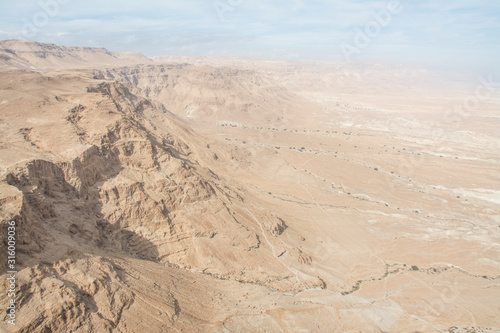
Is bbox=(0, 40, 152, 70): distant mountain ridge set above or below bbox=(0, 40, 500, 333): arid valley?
above

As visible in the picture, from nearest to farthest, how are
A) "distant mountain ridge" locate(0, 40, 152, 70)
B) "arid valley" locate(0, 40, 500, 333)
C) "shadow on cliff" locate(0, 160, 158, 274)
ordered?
"shadow on cliff" locate(0, 160, 158, 274)
"arid valley" locate(0, 40, 500, 333)
"distant mountain ridge" locate(0, 40, 152, 70)

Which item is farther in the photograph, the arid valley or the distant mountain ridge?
the distant mountain ridge

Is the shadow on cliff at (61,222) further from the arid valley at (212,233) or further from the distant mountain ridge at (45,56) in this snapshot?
the distant mountain ridge at (45,56)

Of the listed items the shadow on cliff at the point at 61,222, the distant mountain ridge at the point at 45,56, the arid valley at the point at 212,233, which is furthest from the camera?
the distant mountain ridge at the point at 45,56

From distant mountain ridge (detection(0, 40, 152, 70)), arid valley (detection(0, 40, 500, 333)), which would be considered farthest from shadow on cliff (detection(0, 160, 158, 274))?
distant mountain ridge (detection(0, 40, 152, 70))

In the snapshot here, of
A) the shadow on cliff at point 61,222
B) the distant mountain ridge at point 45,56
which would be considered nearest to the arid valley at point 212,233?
the shadow on cliff at point 61,222

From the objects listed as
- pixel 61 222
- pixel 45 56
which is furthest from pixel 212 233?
pixel 45 56

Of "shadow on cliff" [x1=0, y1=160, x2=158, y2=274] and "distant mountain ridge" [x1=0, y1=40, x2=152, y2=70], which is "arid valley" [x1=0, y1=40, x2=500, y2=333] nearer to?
"shadow on cliff" [x1=0, y1=160, x2=158, y2=274]

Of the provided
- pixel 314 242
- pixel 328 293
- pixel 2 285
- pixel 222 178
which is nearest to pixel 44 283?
pixel 2 285

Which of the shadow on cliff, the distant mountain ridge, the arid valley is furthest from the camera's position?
the distant mountain ridge

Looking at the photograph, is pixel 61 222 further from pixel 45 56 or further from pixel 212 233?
pixel 45 56

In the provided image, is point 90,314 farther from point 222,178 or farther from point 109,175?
point 222,178
